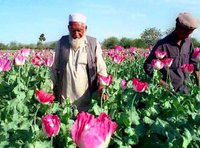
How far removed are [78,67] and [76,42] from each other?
0.95 ft

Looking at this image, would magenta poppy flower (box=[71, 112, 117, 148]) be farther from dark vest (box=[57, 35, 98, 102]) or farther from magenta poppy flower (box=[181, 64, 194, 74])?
magenta poppy flower (box=[181, 64, 194, 74])

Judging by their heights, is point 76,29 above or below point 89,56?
above

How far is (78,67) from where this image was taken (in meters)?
5.01

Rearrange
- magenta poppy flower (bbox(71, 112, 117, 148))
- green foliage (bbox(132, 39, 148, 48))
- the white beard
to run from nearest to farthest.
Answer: magenta poppy flower (bbox(71, 112, 117, 148)) < the white beard < green foliage (bbox(132, 39, 148, 48))

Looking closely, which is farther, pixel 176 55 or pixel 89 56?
pixel 176 55

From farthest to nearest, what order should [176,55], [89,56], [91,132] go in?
[176,55], [89,56], [91,132]

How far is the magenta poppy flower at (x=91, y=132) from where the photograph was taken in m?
1.54

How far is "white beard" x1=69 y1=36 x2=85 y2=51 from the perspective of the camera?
4.82 metres

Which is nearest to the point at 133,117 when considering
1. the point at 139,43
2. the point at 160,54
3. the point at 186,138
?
the point at 186,138

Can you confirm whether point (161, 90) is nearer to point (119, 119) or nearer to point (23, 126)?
point (119, 119)

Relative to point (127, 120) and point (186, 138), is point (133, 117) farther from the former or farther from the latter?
point (186, 138)

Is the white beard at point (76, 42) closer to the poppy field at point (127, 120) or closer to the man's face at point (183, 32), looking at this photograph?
the poppy field at point (127, 120)

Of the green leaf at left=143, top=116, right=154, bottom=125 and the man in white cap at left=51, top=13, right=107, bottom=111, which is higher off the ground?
the man in white cap at left=51, top=13, right=107, bottom=111

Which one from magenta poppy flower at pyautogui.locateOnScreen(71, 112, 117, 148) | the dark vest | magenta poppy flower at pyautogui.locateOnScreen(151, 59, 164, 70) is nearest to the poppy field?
magenta poppy flower at pyautogui.locateOnScreen(151, 59, 164, 70)
